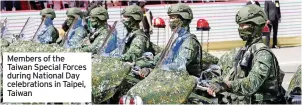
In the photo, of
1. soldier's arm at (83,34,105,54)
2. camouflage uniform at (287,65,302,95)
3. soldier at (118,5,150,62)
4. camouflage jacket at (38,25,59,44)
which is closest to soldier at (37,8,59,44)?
camouflage jacket at (38,25,59,44)

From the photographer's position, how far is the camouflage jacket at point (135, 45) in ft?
29.6

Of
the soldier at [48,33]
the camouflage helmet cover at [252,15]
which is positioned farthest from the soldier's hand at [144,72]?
the soldier at [48,33]

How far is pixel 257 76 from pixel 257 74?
2 centimetres

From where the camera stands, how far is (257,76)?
6176 mm

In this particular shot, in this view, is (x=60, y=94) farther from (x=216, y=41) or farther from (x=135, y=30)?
(x=216, y=41)

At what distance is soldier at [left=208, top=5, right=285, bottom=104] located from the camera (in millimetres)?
6215

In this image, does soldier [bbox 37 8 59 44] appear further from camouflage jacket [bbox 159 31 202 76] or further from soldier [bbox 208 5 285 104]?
soldier [bbox 208 5 285 104]

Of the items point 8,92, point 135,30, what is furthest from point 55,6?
point 8,92

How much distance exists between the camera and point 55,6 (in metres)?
19.4

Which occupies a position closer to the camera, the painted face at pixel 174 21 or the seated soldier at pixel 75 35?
the painted face at pixel 174 21

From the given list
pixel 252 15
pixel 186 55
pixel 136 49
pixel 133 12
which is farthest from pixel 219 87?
pixel 133 12

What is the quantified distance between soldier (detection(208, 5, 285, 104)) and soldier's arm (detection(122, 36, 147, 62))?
256 cm

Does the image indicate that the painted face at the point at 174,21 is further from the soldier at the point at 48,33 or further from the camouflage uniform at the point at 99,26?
the soldier at the point at 48,33

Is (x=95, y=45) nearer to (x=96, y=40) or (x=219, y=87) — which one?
(x=96, y=40)
